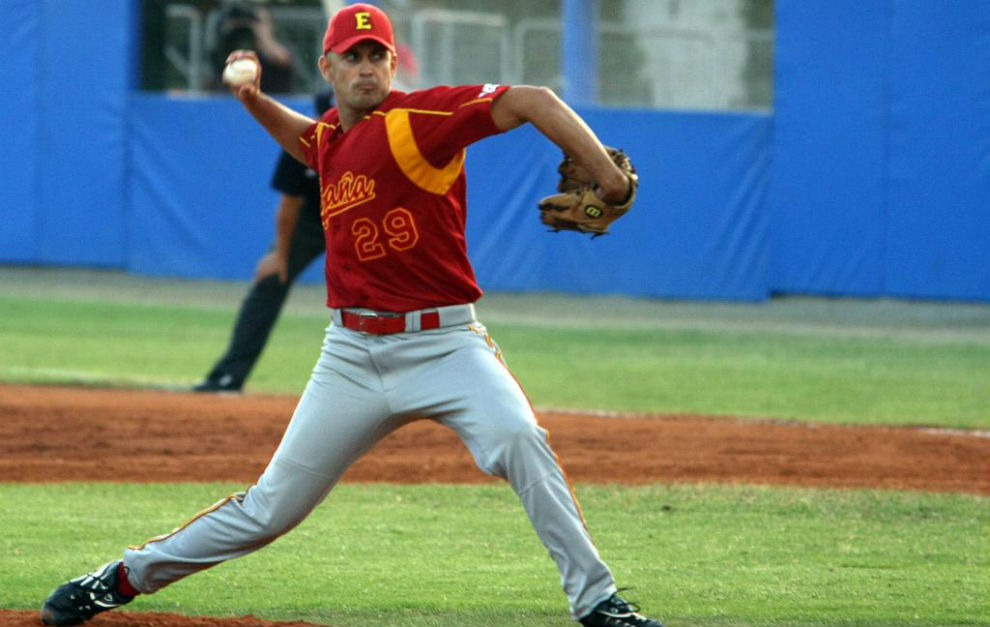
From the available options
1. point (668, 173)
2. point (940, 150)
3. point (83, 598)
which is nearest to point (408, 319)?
point (83, 598)

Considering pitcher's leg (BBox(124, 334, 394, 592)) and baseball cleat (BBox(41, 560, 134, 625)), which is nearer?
pitcher's leg (BBox(124, 334, 394, 592))

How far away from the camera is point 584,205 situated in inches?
175

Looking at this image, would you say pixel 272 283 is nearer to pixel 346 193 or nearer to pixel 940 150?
pixel 346 193

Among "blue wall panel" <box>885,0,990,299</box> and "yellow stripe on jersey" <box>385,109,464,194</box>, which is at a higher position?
"yellow stripe on jersey" <box>385,109,464,194</box>

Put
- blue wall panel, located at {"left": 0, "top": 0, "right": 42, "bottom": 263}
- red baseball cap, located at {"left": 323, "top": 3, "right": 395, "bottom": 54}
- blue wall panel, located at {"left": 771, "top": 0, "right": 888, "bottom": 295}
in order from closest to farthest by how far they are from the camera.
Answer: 1. red baseball cap, located at {"left": 323, "top": 3, "right": 395, "bottom": 54}
2. blue wall panel, located at {"left": 771, "top": 0, "right": 888, "bottom": 295}
3. blue wall panel, located at {"left": 0, "top": 0, "right": 42, "bottom": 263}

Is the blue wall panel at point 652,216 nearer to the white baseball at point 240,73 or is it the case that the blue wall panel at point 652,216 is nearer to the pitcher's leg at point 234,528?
the white baseball at point 240,73

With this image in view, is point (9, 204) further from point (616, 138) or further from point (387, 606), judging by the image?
point (387, 606)

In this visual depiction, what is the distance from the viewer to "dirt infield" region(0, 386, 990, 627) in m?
7.98

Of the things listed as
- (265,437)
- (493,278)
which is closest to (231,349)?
(265,437)

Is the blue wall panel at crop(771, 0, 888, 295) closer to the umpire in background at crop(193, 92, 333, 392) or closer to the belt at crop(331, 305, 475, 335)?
the umpire in background at crop(193, 92, 333, 392)

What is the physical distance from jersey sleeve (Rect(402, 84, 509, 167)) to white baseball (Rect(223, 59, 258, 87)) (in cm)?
86

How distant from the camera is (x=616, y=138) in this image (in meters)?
17.5

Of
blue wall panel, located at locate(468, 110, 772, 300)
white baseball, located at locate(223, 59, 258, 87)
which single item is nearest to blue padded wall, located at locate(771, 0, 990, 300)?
blue wall panel, located at locate(468, 110, 772, 300)

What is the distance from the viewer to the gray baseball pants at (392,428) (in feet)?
14.7
